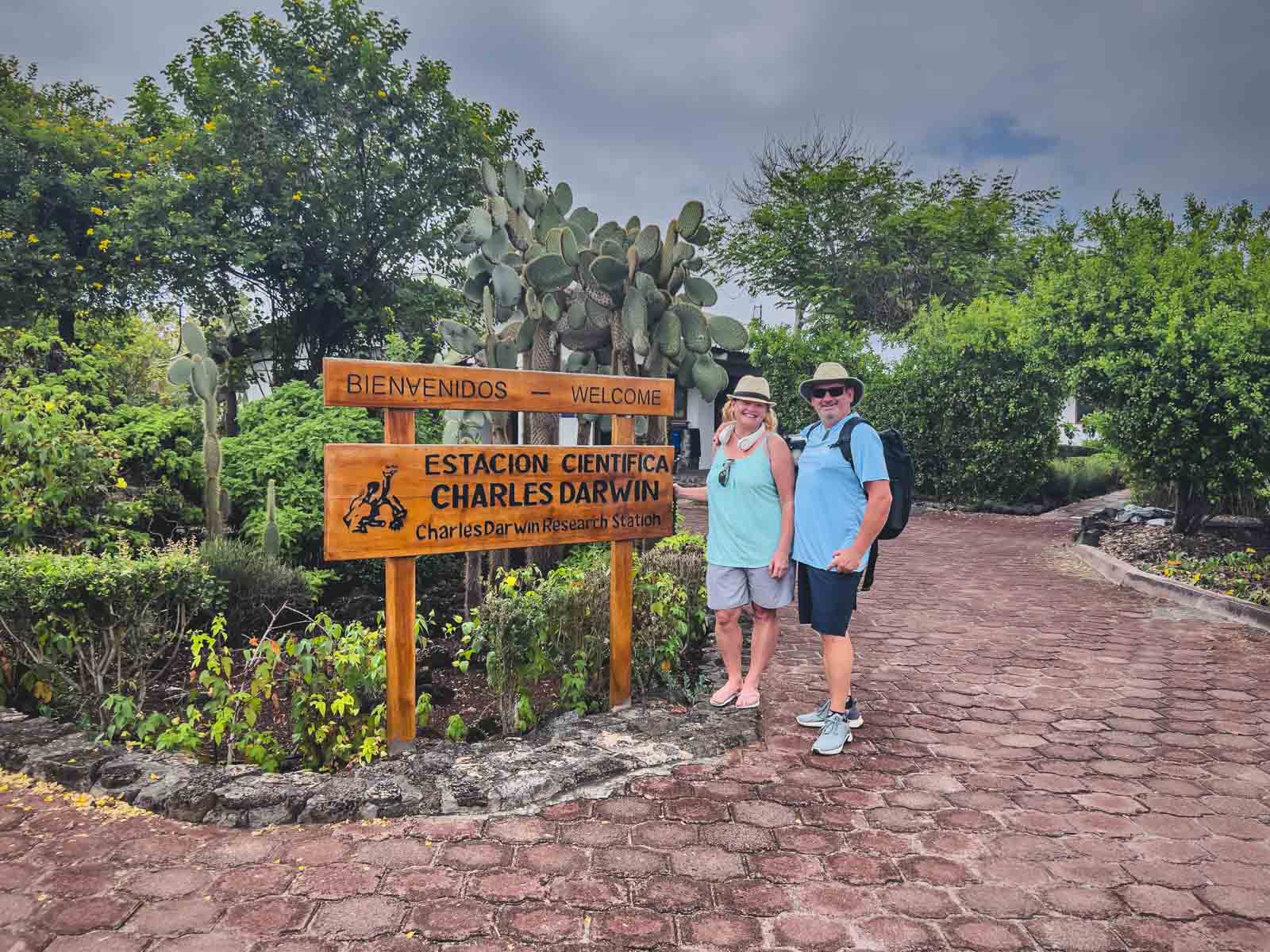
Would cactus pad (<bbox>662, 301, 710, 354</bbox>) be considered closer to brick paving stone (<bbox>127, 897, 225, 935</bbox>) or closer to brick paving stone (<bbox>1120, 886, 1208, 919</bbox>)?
brick paving stone (<bbox>1120, 886, 1208, 919</bbox>)

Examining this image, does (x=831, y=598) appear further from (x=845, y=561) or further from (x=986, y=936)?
(x=986, y=936)

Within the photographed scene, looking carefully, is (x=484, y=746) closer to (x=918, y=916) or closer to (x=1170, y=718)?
(x=918, y=916)

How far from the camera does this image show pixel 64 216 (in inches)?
638

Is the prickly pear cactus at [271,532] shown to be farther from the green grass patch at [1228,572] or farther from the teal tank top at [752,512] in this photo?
the green grass patch at [1228,572]

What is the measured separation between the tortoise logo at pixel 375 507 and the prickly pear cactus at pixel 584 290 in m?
2.76

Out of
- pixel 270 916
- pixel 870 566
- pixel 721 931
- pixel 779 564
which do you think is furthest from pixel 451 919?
pixel 870 566

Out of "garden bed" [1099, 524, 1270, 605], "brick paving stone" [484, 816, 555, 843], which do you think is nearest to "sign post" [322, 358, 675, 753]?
Result: "brick paving stone" [484, 816, 555, 843]

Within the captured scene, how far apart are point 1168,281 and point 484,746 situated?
1009 cm

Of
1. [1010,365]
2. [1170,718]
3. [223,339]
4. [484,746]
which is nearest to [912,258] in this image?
[1010,365]

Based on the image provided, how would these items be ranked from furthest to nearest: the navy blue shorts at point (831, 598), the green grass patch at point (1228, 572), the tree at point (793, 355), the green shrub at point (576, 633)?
the tree at point (793, 355), the green grass patch at point (1228, 572), the green shrub at point (576, 633), the navy blue shorts at point (831, 598)

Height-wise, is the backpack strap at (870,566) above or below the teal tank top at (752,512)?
below

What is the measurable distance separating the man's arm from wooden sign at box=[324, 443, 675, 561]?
115cm

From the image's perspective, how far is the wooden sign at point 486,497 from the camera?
3.54m

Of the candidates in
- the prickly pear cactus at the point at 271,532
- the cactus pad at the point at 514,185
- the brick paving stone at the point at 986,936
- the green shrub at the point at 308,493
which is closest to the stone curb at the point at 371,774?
the brick paving stone at the point at 986,936
